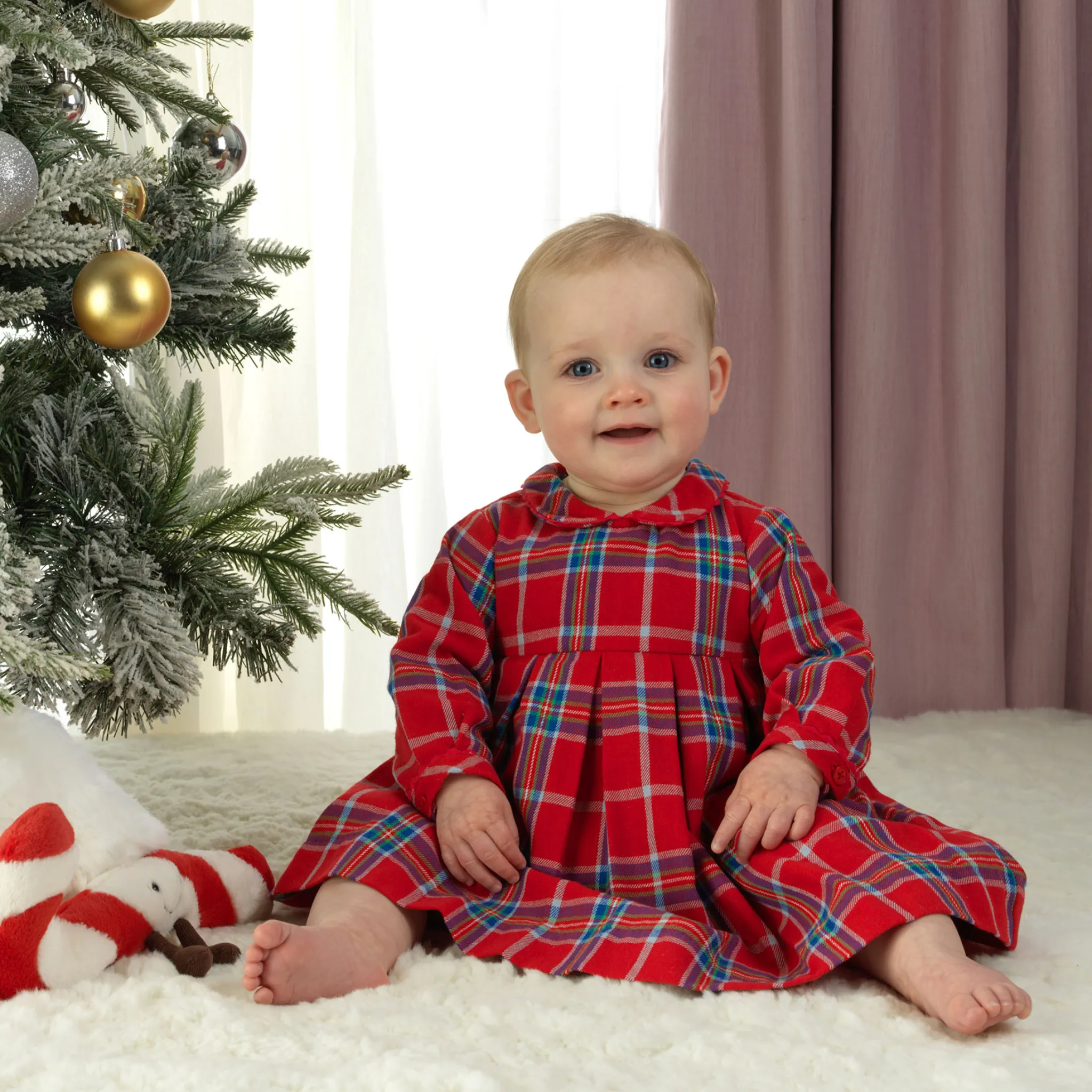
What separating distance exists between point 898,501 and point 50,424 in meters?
1.38

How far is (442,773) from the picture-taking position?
3.28 feet

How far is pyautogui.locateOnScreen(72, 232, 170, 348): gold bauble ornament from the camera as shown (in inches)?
37.0

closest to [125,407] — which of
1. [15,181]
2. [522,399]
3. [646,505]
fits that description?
[15,181]

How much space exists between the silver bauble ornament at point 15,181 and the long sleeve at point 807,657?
64cm

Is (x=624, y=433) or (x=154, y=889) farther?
(x=624, y=433)

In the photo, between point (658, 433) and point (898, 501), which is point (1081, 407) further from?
point (658, 433)

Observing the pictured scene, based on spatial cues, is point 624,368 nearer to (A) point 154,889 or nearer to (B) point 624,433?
(B) point 624,433

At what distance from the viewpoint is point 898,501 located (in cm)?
197

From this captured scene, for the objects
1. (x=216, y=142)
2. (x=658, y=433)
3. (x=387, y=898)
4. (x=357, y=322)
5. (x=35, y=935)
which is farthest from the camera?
(x=357, y=322)

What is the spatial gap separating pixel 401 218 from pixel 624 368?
1.01 metres

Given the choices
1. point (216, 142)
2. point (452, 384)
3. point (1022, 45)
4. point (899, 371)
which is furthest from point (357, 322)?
point (1022, 45)

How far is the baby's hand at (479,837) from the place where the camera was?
0.97 metres

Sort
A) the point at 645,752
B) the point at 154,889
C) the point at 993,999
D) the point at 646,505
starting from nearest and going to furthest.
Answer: the point at 993,999
the point at 154,889
the point at 645,752
the point at 646,505

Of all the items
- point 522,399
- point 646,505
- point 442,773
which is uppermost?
point 522,399
